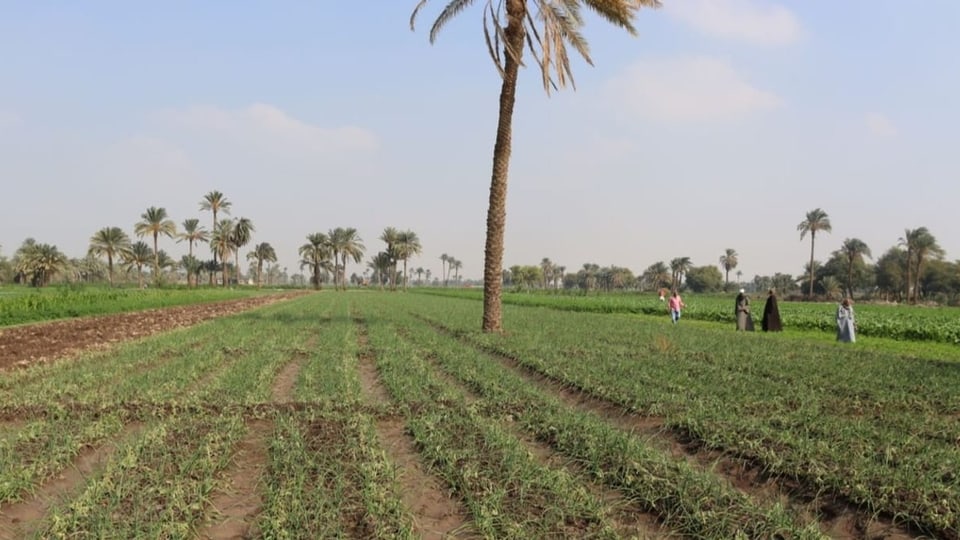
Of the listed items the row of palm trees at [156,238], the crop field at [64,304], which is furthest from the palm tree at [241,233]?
the crop field at [64,304]

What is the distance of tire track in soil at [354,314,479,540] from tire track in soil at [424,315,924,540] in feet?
8.14

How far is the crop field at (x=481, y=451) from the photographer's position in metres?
4.69

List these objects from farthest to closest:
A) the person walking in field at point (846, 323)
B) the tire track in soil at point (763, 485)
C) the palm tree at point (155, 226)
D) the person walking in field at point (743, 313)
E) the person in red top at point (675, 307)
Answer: the palm tree at point (155, 226)
the person in red top at point (675, 307)
the person walking in field at point (743, 313)
the person walking in field at point (846, 323)
the tire track in soil at point (763, 485)

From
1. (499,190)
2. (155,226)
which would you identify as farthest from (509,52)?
(155,226)

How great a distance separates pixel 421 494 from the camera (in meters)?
5.41

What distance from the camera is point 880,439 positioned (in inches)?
265

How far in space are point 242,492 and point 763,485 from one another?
4665mm

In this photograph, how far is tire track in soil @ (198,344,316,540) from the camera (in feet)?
15.3

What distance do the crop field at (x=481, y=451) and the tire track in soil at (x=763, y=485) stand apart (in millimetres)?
22

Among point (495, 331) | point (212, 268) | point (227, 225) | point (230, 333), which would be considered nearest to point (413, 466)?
point (495, 331)

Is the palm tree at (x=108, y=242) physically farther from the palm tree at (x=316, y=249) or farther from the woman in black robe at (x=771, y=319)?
the woman in black robe at (x=771, y=319)

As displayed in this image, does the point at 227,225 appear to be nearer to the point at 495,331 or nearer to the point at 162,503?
the point at 495,331

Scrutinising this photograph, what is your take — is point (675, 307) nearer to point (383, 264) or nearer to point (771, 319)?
point (771, 319)

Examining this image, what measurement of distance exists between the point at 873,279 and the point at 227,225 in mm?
110320
